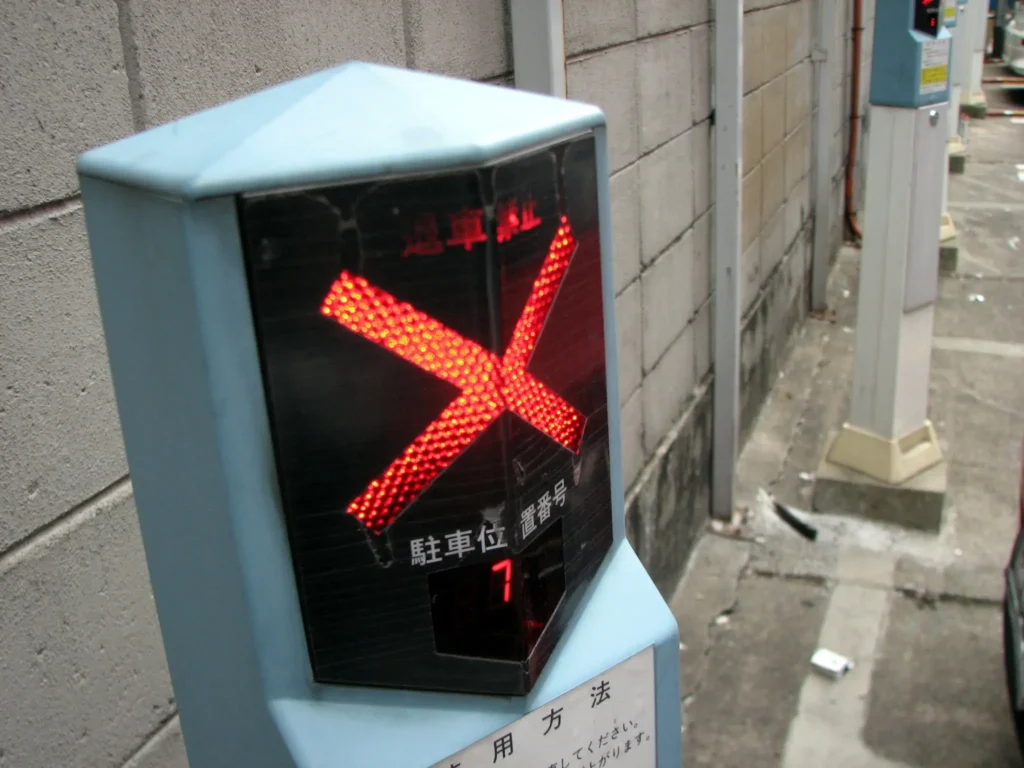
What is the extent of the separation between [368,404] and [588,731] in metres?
0.50

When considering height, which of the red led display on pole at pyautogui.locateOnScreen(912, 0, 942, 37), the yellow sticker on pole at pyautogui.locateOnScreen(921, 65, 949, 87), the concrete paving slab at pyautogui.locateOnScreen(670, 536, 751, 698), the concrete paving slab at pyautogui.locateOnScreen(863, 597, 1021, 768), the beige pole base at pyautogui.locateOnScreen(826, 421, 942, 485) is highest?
the red led display on pole at pyautogui.locateOnScreen(912, 0, 942, 37)

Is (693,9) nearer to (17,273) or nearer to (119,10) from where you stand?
(119,10)

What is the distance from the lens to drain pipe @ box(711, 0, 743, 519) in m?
3.83

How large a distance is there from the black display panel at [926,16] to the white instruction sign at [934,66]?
48 millimetres

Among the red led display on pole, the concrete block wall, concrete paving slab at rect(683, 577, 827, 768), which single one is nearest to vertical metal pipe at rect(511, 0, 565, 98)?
the concrete block wall

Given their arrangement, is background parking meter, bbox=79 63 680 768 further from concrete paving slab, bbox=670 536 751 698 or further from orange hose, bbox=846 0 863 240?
orange hose, bbox=846 0 863 240

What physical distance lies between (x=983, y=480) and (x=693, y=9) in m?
2.44

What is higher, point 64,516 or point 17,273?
point 17,273

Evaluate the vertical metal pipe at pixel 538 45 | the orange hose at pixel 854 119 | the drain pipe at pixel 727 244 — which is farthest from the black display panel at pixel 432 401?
the orange hose at pixel 854 119

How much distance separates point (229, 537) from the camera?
3.14 feet

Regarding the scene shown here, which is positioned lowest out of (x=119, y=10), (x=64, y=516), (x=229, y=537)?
(x=64, y=516)

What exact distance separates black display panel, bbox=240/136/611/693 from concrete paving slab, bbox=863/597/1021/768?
2.33 metres

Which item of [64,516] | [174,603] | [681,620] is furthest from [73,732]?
[681,620]

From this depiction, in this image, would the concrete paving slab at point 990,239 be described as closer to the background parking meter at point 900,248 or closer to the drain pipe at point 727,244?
the background parking meter at point 900,248
